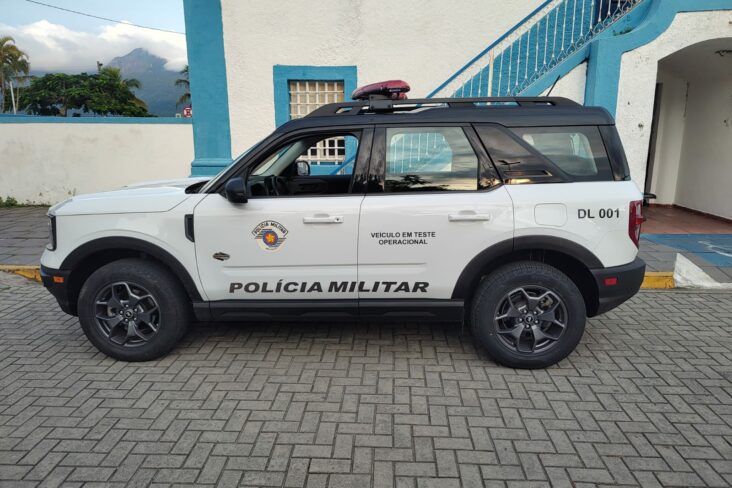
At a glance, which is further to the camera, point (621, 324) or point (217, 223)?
point (621, 324)

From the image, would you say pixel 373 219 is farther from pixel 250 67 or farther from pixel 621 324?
pixel 250 67

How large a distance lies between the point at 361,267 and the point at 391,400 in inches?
37.3

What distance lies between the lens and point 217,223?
141 inches

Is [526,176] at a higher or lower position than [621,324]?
higher

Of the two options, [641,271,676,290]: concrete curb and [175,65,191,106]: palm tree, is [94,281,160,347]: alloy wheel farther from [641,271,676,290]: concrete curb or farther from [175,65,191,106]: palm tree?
[175,65,191,106]: palm tree

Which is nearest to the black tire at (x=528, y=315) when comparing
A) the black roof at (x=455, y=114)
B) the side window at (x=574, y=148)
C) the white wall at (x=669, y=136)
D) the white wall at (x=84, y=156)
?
the side window at (x=574, y=148)

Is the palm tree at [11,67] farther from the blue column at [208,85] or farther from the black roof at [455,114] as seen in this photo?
the black roof at [455,114]

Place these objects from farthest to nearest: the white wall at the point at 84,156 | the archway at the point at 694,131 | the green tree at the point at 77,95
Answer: the green tree at the point at 77,95 → the white wall at the point at 84,156 → the archway at the point at 694,131

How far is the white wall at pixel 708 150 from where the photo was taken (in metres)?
8.60

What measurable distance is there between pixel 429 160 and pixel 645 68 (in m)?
5.33

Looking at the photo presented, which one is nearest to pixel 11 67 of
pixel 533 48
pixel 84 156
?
pixel 84 156

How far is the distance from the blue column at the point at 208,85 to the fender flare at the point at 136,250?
5.66 meters

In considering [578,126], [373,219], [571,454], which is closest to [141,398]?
[373,219]

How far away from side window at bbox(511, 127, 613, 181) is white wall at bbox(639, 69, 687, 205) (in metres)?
7.78
